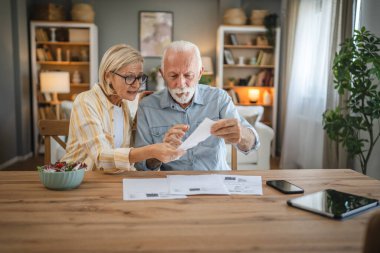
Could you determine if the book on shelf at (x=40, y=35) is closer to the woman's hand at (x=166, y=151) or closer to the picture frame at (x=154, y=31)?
the picture frame at (x=154, y=31)

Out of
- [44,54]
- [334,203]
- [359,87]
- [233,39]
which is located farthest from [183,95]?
[44,54]

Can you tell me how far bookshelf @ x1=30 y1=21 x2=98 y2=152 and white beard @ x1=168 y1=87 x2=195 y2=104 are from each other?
434 cm

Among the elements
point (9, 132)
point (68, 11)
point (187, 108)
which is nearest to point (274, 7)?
point (68, 11)

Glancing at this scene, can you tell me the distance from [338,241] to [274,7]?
635 centimetres

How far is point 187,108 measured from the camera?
2012 mm

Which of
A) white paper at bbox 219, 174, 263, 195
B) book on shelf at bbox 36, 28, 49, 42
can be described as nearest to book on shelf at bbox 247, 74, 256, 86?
book on shelf at bbox 36, 28, 49, 42

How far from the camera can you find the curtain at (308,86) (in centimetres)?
451

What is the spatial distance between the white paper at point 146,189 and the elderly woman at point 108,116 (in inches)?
5.3

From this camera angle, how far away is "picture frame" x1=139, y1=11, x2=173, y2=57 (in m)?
6.74

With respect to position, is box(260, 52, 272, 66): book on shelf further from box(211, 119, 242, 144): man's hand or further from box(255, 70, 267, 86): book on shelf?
box(211, 119, 242, 144): man's hand

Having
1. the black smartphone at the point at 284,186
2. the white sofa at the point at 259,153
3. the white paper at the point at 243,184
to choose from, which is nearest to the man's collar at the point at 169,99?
the white paper at the point at 243,184

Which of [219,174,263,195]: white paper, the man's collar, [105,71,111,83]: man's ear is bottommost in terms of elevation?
[219,174,263,195]: white paper

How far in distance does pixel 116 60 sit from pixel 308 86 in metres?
3.67

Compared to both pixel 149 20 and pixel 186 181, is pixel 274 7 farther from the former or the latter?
pixel 186 181
